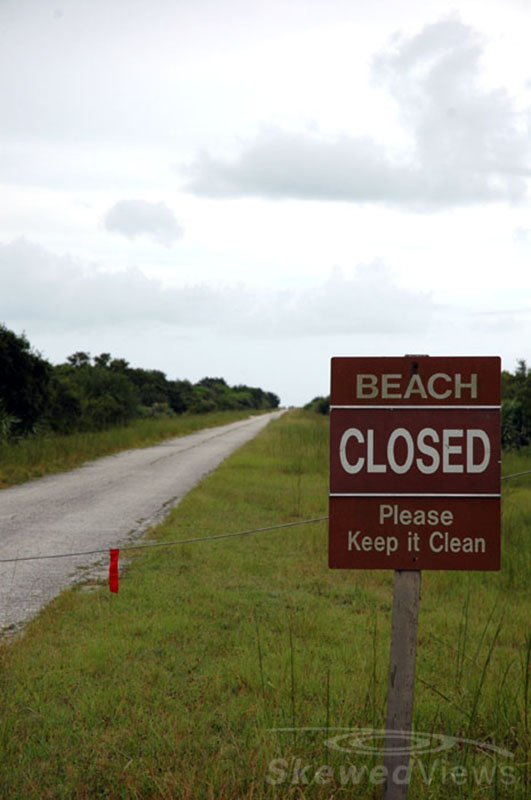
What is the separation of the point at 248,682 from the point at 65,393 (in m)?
26.4

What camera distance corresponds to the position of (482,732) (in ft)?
12.5

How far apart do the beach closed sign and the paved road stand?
12.2 ft

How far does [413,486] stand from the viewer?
10.0 ft

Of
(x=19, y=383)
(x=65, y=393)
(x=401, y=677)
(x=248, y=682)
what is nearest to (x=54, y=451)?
(x=19, y=383)

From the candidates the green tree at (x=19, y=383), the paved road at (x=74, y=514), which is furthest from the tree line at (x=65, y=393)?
the paved road at (x=74, y=514)

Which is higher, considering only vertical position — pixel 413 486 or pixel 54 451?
pixel 413 486

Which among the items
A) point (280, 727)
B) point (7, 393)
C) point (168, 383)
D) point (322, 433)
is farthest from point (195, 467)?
point (168, 383)

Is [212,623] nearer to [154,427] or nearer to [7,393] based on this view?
[7,393]

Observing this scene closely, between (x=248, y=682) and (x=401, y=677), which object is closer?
(x=401, y=677)

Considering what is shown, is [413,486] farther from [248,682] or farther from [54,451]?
[54,451]

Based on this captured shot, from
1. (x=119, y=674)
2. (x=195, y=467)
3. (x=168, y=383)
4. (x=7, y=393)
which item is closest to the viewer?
(x=119, y=674)

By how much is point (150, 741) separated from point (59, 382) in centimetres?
2724

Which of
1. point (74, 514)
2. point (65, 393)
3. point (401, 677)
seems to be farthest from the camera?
point (65, 393)

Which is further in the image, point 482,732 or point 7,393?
point 7,393
